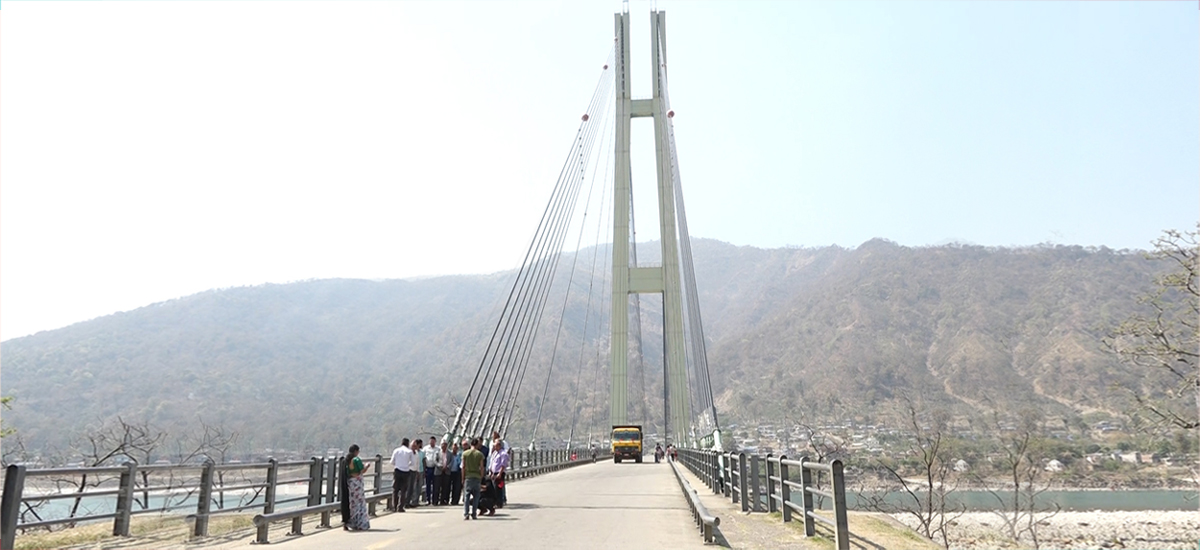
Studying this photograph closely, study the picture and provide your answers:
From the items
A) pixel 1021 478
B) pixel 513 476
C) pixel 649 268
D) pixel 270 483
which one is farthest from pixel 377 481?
pixel 1021 478

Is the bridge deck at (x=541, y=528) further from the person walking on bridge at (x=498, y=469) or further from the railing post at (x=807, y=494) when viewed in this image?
the railing post at (x=807, y=494)

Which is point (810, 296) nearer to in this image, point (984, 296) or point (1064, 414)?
point (984, 296)

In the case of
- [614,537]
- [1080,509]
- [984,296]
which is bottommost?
[1080,509]

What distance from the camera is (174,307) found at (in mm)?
194000

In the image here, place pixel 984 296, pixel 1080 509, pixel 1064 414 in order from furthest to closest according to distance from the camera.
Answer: pixel 984 296 < pixel 1064 414 < pixel 1080 509

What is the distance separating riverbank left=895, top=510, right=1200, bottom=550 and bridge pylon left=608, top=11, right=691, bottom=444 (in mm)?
13355

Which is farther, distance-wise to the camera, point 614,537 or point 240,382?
point 240,382

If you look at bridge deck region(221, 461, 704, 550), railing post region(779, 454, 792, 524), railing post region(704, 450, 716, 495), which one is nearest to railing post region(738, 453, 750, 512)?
bridge deck region(221, 461, 704, 550)

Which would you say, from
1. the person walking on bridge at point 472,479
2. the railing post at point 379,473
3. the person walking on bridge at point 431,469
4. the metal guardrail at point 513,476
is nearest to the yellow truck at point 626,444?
the metal guardrail at point 513,476

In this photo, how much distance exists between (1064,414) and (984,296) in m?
65.0

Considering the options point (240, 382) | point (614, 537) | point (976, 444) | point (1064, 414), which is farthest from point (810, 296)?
point (614, 537)

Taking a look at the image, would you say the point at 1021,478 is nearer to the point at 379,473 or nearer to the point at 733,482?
the point at 733,482

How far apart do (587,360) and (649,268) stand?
144m

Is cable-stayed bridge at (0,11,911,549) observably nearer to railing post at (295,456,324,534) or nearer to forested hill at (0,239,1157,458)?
railing post at (295,456,324,534)
